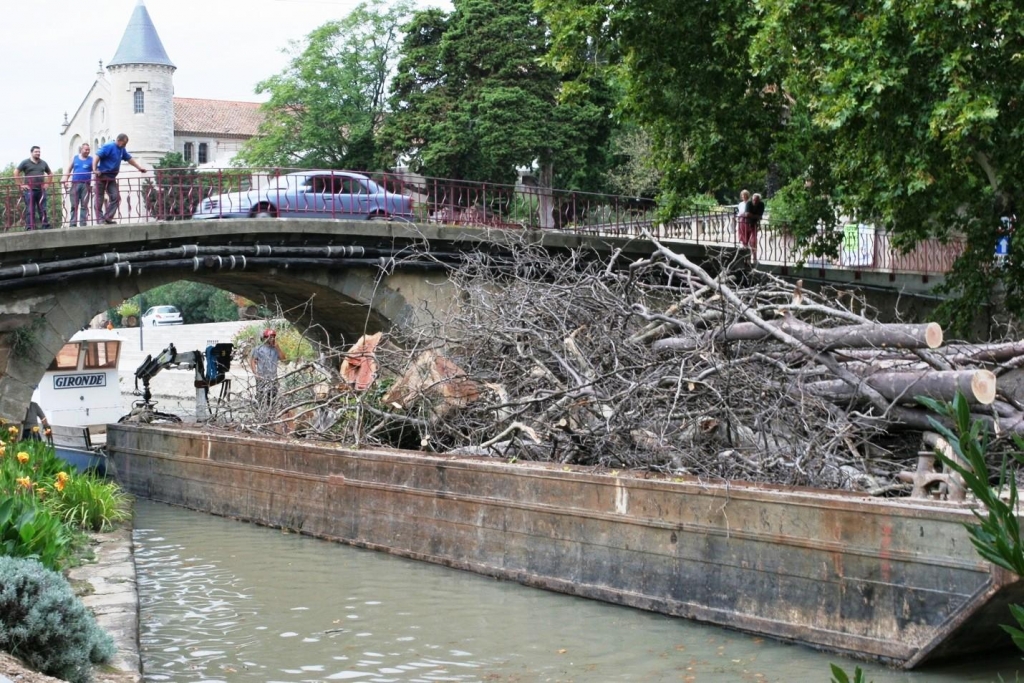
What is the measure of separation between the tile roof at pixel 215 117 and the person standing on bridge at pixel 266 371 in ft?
237

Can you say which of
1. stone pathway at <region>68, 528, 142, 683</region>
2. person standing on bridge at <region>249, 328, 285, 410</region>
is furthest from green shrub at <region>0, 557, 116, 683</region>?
person standing on bridge at <region>249, 328, 285, 410</region>

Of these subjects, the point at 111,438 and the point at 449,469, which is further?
the point at 111,438

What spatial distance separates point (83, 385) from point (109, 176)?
4488mm

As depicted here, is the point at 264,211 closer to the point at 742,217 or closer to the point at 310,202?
the point at 310,202

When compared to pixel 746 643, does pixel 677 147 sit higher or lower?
higher

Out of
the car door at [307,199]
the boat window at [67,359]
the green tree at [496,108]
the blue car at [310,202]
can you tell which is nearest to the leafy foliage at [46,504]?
the boat window at [67,359]

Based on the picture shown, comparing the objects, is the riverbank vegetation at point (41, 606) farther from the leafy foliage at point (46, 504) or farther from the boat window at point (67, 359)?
the boat window at point (67, 359)

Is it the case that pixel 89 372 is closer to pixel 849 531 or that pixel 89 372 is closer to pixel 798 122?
pixel 798 122

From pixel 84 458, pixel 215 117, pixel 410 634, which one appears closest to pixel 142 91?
pixel 215 117

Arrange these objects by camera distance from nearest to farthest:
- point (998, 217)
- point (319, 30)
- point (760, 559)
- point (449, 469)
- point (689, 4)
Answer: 1. point (760, 559)
2. point (449, 469)
3. point (998, 217)
4. point (689, 4)
5. point (319, 30)

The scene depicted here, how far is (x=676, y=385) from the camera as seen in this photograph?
10945 mm

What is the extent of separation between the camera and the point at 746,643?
8852 millimetres

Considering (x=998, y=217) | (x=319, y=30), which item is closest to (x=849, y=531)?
(x=998, y=217)

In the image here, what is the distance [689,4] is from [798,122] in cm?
270
